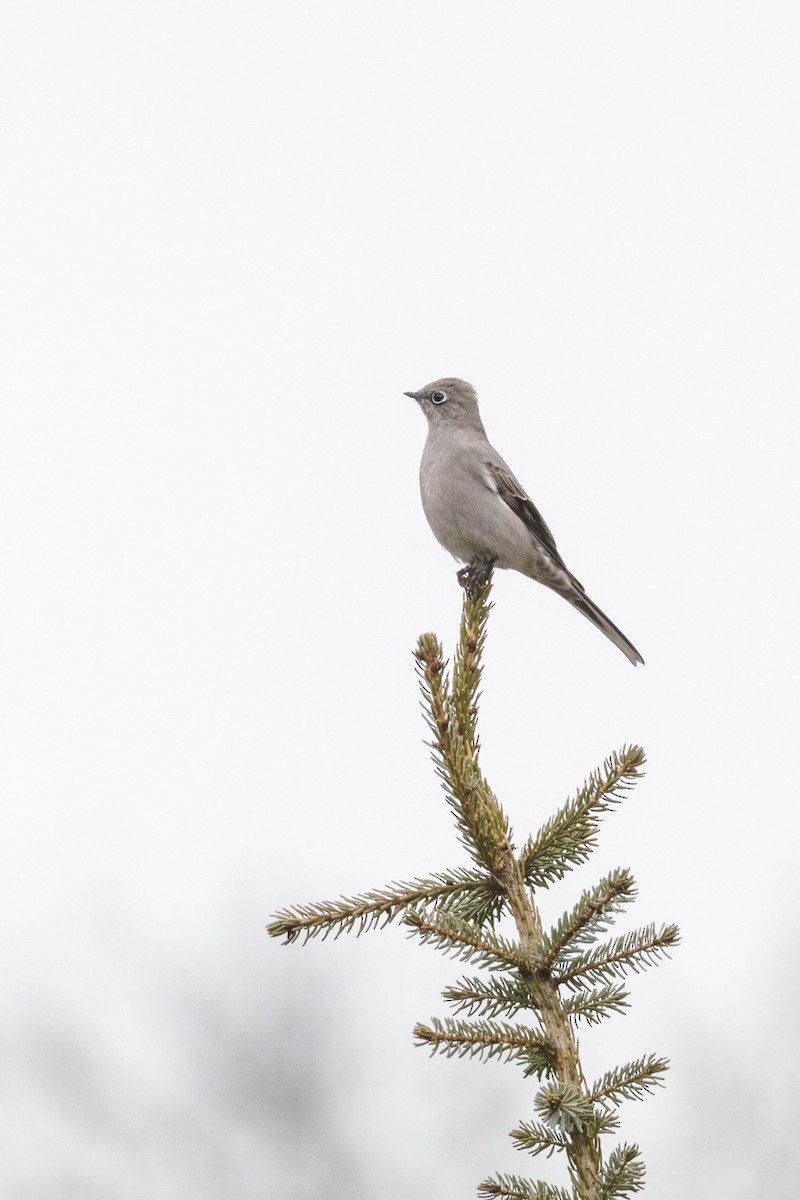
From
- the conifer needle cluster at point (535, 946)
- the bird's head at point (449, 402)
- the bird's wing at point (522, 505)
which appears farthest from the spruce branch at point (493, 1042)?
the bird's head at point (449, 402)

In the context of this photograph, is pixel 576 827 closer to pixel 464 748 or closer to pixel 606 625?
pixel 464 748

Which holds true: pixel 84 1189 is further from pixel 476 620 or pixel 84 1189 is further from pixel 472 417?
pixel 476 620

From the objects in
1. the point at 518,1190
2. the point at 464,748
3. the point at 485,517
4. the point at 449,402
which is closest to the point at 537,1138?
the point at 518,1190

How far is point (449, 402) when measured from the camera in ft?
31.0

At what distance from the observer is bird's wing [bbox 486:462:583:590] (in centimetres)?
840

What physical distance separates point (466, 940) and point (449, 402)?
7069 mm

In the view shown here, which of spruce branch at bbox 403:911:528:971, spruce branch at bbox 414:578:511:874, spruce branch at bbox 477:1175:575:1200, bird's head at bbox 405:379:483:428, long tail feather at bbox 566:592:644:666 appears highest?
bird's head at bbox 405:379:483:428

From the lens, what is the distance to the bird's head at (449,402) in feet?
30.7

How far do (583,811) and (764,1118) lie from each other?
40.3 feet

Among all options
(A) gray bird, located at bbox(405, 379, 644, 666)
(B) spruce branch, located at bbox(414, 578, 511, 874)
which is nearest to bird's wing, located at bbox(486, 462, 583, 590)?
(A) gray bird, located at bbox(405, 379, 644, 666)

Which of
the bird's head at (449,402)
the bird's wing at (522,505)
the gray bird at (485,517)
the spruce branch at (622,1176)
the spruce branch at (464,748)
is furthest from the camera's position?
the bird's head at (449,402)

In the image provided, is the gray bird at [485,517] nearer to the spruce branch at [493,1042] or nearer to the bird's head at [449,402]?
the bird's head at [449,402]

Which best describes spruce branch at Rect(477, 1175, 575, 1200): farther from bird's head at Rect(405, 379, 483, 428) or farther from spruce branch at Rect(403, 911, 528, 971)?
bird's head at Rect(405, 379, 483, 428)

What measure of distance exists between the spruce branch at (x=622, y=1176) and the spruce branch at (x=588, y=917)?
45cm
